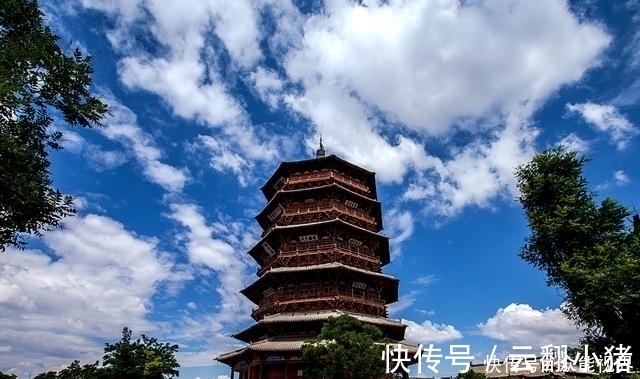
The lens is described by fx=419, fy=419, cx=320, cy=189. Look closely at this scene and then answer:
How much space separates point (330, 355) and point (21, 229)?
519 inches

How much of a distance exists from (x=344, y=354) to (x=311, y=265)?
9922 millimetres

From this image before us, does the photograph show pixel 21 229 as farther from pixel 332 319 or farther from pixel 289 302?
pixel 289 302

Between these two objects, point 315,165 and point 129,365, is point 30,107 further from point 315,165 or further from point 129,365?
point 315,165

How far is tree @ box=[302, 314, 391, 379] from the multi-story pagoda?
4556mm

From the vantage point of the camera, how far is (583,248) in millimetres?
24172

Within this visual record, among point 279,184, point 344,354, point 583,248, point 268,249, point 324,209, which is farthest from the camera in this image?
point 279,184

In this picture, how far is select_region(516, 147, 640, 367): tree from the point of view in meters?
21.5

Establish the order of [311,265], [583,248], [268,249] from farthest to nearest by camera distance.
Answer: [268,249]
[311,265]
[583,248]

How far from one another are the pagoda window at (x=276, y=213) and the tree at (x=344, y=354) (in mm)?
13619

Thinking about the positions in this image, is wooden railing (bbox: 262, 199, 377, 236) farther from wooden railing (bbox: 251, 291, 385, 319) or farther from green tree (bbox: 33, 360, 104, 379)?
green tree (bbox: 33, 360, 104, 379)

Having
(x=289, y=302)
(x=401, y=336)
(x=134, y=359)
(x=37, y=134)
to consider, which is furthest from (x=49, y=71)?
(x=401, y=336)

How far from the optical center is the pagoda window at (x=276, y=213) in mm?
32562

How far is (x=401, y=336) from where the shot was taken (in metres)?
29.7

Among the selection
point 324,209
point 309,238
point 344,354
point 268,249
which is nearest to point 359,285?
point 309,238
